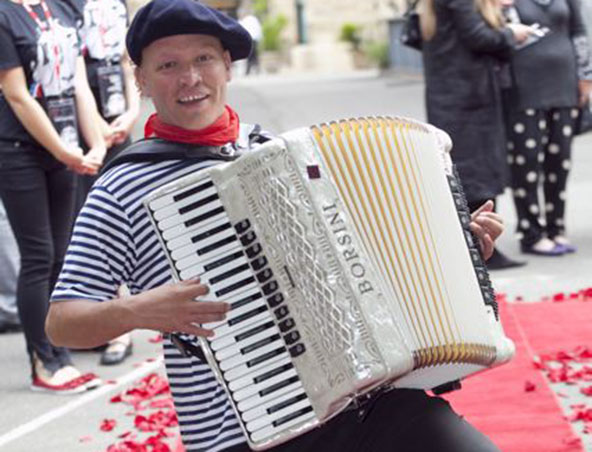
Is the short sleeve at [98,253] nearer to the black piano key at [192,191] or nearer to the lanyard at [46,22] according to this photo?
the black piano key at [192,191]

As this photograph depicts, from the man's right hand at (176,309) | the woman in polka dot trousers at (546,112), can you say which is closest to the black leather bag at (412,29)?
the woman in polka dot trousers at (546,112)

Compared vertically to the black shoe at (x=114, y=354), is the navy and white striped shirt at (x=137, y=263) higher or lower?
higher

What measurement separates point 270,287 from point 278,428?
292mm

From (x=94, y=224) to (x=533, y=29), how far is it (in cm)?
491

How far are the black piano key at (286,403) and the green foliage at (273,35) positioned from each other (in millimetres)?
47239

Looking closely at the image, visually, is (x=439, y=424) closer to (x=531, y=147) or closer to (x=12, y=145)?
(x=12, y=145)

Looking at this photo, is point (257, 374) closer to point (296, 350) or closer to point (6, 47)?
point (296, 350)

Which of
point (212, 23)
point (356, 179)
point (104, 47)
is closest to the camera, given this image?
point (356, 179)

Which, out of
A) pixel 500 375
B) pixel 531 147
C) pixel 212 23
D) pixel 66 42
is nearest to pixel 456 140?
pixel 531 147

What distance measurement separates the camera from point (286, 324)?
2980mm

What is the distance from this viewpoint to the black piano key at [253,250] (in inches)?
118

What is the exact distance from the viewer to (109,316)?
3.13 metres

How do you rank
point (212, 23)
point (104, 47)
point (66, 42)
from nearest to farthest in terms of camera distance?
point (212, 23)
point (66, 42)
point (104, 47)

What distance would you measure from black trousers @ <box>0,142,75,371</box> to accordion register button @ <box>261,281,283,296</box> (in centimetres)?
291
